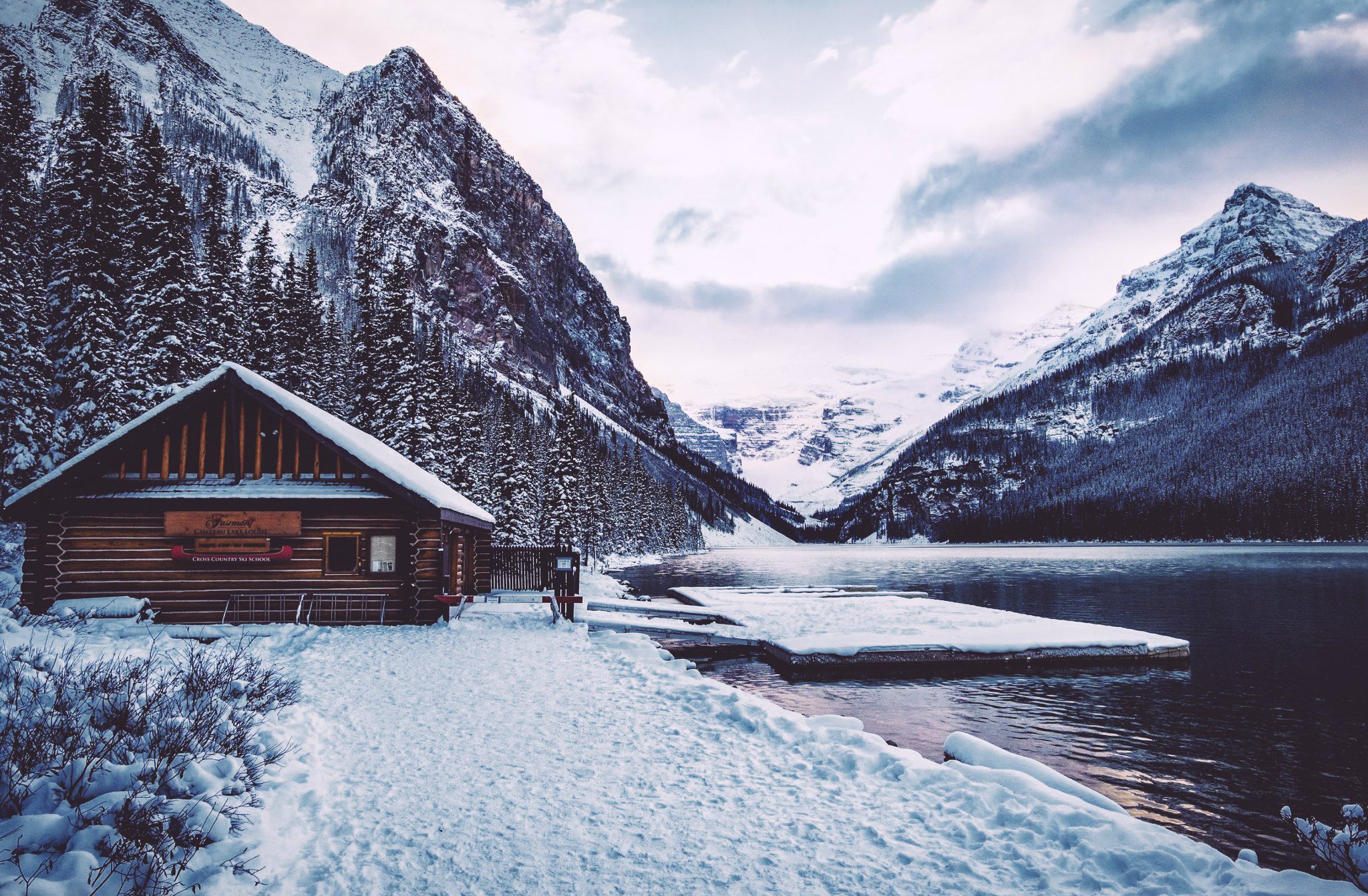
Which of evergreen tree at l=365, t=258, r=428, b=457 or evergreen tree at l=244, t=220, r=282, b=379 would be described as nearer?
evergreen tree at l=365, t=258, r=428, b=457

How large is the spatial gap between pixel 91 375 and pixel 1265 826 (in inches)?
1454

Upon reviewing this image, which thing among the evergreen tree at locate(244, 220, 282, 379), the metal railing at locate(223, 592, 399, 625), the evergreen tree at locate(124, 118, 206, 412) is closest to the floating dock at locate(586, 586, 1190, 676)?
the metal railing at locate(223, 592, 399, 625)

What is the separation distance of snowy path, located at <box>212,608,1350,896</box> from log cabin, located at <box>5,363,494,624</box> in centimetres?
885

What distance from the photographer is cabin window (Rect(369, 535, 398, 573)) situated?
20.0 meters

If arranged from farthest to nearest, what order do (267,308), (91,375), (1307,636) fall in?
(267,308), (91,375), (1307,636)

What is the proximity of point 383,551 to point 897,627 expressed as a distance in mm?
17583

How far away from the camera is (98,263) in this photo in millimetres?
26922

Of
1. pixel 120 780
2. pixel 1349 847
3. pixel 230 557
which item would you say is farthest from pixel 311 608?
pixel 1349 847

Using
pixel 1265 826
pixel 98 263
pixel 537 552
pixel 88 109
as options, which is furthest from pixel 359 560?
pixel 88 109

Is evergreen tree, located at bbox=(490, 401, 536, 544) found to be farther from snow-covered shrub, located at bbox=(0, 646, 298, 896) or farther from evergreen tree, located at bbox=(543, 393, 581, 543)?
snow-covered shrub, located at bbox=(0, 646, 298, 896)

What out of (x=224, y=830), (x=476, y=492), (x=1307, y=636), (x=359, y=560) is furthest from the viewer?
(x=476, y=492)

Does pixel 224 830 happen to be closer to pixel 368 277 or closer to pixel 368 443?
pixel 368 443

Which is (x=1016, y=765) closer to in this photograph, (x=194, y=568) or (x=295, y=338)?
(x=194, y=568)

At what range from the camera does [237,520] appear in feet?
62.5
